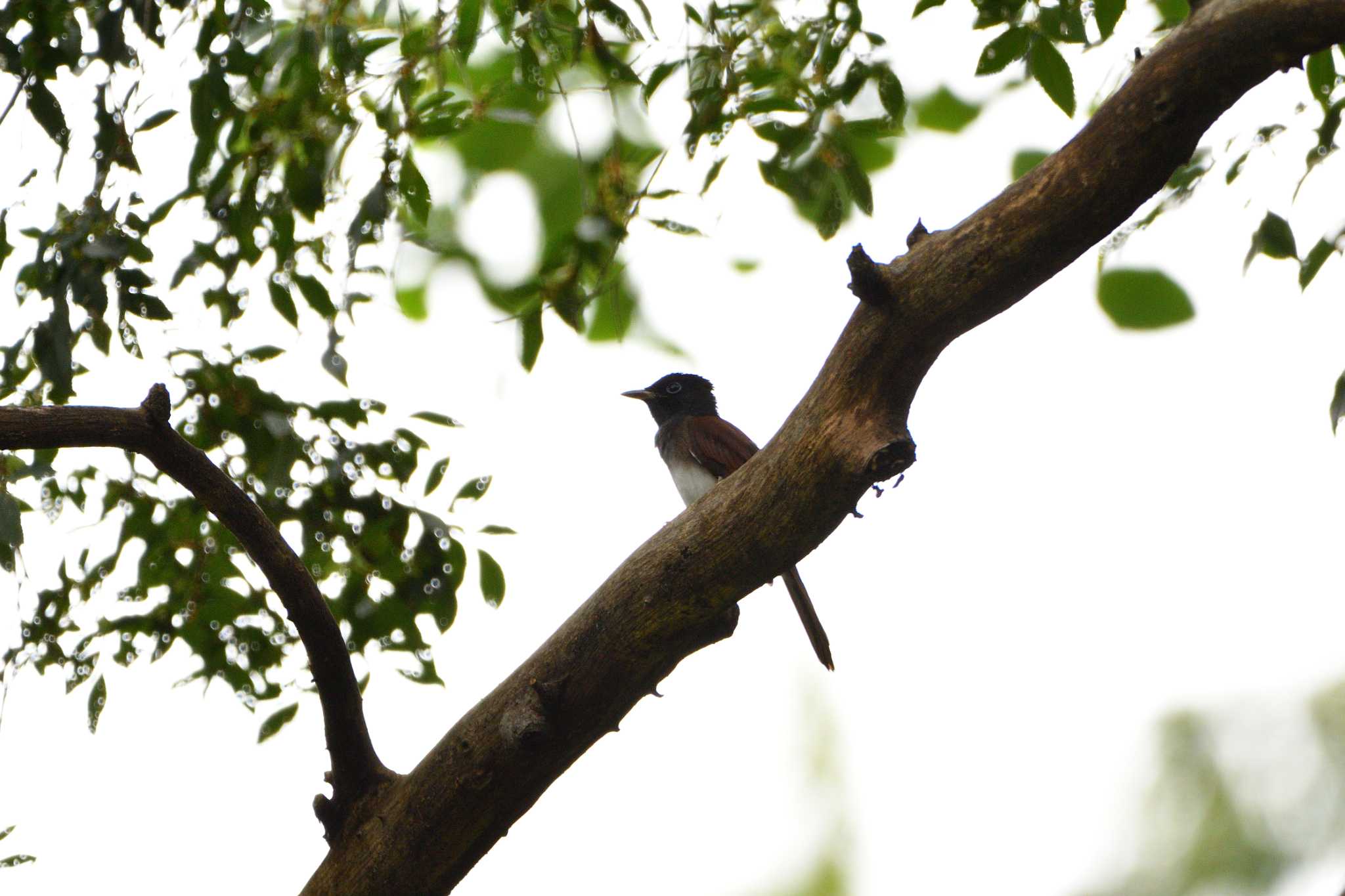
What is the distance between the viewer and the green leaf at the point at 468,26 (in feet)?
10.3

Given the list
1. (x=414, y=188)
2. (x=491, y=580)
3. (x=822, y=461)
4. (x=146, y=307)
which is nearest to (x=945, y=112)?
(x=414, y=188)

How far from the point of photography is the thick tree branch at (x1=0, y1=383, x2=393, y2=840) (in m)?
2.90

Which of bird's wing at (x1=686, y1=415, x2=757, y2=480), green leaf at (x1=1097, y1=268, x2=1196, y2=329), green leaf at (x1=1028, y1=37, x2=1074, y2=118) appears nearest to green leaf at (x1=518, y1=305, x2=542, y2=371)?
green leaf at (x1=1028, y1=37, x2=1074, y2=118)

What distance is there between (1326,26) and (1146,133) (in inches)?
15.7

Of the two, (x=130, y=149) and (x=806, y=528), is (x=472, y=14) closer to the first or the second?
(x=130, y=149)

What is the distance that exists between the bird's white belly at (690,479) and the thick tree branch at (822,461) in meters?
2.56

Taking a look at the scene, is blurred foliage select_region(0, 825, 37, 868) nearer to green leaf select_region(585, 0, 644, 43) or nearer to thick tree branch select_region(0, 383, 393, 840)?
thick tree branch select_region(0, 383, 393, 840)

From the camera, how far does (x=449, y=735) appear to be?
3043mm

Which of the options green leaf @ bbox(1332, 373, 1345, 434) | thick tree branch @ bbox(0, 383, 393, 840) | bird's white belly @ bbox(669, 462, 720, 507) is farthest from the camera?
bird's white belly @ bbox(669, 462, 720, 507)

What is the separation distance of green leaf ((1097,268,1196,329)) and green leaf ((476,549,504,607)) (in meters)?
1.95

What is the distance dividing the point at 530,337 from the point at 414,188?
0.54m

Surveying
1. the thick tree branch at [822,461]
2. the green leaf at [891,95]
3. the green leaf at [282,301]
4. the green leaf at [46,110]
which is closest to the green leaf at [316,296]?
the green leaf at [282,301]

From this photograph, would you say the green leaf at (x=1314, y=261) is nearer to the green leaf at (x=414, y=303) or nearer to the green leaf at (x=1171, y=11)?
the green leaf at (x=1171, y=11)

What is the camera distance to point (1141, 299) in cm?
357
